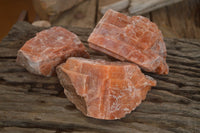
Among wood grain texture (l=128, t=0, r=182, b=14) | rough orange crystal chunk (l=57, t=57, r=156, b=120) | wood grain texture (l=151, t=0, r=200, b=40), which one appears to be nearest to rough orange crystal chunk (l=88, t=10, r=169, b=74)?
rough orange crystal chunk (l=57, t=57, r=156, b=120)

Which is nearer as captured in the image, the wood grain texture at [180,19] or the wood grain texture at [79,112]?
the wood grain texture at [79,112]

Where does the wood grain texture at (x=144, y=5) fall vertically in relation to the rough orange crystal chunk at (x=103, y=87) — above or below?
above

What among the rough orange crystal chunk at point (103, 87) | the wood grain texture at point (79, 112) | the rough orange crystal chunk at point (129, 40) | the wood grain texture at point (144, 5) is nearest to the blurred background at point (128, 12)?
the wood grain texture at point (144, 5)

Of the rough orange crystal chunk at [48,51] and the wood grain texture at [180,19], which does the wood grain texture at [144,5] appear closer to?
the wood grain texture at [180,19]

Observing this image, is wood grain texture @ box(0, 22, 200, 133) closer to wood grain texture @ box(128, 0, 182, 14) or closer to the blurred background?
the blurred background

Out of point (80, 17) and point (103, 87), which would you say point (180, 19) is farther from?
point (103, 87)

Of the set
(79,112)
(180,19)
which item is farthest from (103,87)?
(180,19)

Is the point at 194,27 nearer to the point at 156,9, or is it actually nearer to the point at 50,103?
the point at 156,9
